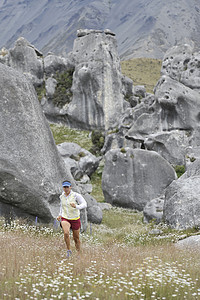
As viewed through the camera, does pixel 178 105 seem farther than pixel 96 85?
No

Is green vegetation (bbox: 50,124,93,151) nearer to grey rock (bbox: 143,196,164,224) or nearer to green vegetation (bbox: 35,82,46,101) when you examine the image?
green vegetation (bbox: 35,82,46,101)

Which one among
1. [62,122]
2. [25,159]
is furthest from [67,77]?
[25,159]

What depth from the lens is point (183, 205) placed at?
1587cm

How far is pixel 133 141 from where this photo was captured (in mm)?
41781

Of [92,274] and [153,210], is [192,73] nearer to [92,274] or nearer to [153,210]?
[153,210]

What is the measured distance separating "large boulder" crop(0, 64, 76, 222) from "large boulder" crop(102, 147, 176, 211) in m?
14.7

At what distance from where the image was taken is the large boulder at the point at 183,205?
15.3 metres

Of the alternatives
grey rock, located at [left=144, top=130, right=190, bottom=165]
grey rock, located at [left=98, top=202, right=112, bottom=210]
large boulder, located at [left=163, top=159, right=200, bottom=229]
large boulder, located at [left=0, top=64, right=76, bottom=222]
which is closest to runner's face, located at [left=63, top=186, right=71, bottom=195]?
large boulder, located at [left=0, top=64, right=76, bottom=222]

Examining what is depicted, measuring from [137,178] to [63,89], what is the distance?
107 ft

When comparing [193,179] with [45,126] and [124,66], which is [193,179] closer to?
[45,126]

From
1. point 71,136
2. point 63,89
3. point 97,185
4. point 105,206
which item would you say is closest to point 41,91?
point 63,89

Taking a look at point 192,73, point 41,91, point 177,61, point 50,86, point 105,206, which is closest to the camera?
point 105,206

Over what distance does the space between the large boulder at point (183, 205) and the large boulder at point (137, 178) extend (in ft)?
35.3

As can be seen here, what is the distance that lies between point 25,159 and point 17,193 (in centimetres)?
136
